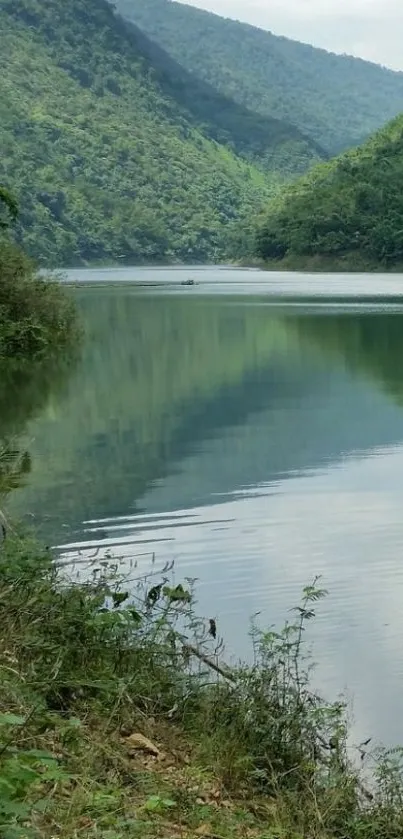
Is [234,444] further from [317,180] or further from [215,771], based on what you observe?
[317,180]

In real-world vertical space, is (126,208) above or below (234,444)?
above

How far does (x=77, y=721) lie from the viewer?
16.2ft

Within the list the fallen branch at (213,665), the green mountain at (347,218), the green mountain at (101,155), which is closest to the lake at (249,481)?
the fallen branch at (213,665)

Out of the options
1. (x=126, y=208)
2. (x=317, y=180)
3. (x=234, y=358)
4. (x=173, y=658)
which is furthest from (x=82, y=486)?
(x=126, y=208)

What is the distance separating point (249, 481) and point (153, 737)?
8.94 meters

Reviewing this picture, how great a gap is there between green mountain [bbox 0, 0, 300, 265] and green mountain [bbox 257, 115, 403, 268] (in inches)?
871

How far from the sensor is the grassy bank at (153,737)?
4.42 m

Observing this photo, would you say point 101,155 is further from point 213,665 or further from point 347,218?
point 213,665

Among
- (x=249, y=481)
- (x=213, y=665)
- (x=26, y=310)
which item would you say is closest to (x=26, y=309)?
(x=26, y=310)

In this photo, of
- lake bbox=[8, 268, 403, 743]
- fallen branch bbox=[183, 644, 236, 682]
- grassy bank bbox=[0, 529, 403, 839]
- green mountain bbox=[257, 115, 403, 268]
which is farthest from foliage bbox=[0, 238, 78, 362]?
green mountain bbox=[257, 115, 403, 268]

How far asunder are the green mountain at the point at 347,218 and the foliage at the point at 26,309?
239 ft

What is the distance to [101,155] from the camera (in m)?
161

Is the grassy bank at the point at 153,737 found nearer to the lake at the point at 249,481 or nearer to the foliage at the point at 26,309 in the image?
the lake at the point at 249,481

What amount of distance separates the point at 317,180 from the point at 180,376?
106681 millimetres
